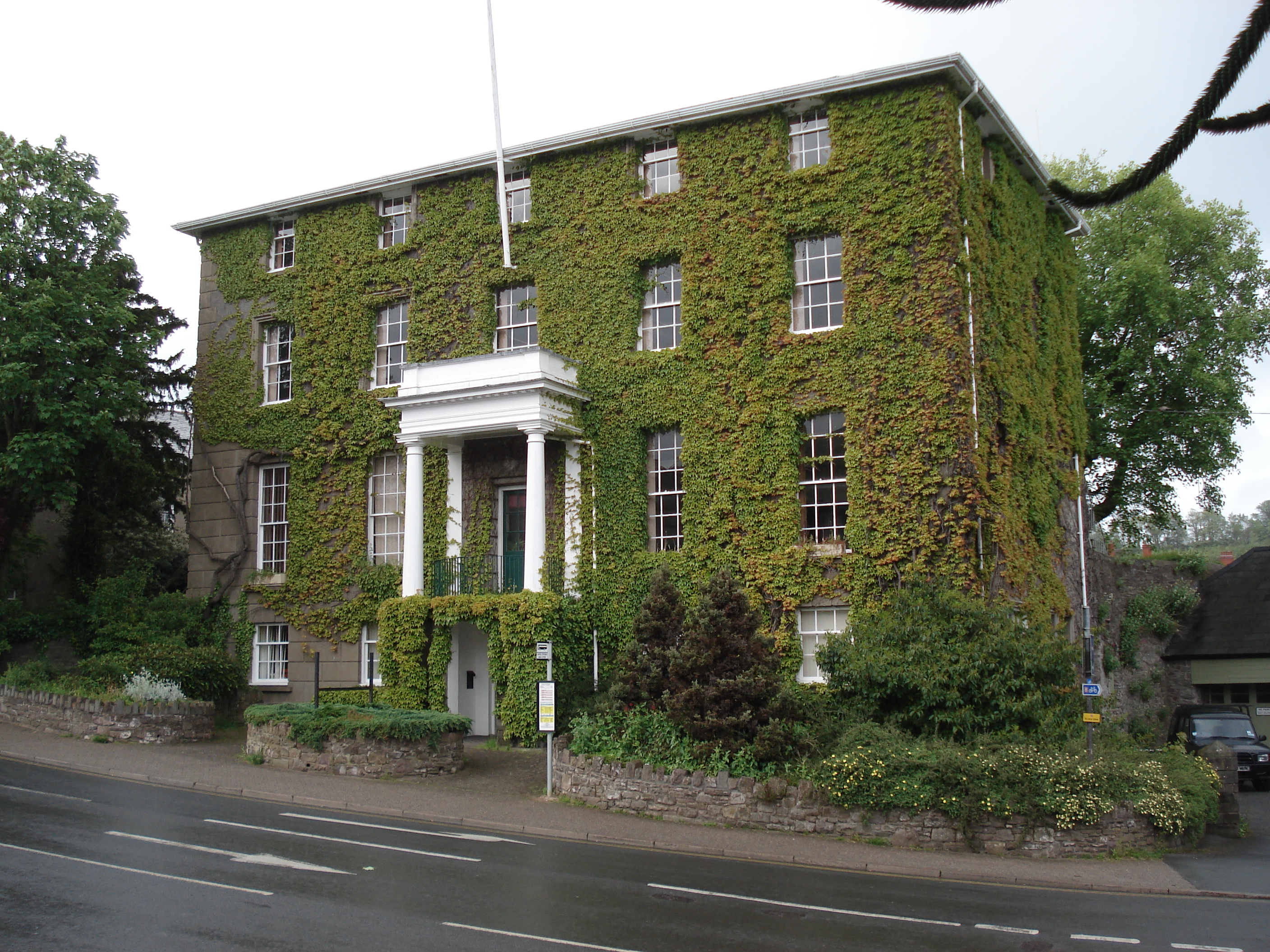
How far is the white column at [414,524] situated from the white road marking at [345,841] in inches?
358

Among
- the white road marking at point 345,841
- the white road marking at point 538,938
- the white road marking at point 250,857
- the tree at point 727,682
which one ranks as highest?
the tree at point 727,682

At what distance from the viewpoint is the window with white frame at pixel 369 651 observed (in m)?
24.7

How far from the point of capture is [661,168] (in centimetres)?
2436

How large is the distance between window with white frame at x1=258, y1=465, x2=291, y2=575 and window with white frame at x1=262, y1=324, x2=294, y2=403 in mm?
1883

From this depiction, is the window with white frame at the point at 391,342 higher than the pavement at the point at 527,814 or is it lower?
higher

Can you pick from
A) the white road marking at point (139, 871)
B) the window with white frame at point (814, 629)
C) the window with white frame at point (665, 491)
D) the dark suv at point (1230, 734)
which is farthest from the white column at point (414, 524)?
the dark suv at point (1230, 734)

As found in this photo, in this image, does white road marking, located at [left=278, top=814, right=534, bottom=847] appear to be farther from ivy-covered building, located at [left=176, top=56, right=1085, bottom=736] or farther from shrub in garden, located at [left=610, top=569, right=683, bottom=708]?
ivy-covered building, located at [left=176, top=56, right=1085, bottom=736]

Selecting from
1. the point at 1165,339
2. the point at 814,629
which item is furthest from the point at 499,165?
the point at 1165,339

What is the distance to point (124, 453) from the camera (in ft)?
92.2

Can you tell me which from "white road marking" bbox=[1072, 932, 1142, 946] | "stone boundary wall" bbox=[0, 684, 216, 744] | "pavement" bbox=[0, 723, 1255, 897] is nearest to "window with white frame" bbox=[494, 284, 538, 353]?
"pavement" bbox=[0, 723, 1255, 897]

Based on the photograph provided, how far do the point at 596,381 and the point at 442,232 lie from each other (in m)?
5.97

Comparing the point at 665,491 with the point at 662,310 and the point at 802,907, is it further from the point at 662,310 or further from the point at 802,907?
the point at 802,907

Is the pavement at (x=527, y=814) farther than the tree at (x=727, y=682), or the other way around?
the tree at (x=727, y=682)

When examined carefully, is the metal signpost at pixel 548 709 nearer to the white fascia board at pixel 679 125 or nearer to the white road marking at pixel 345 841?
the white road marking at pixel 345 841
